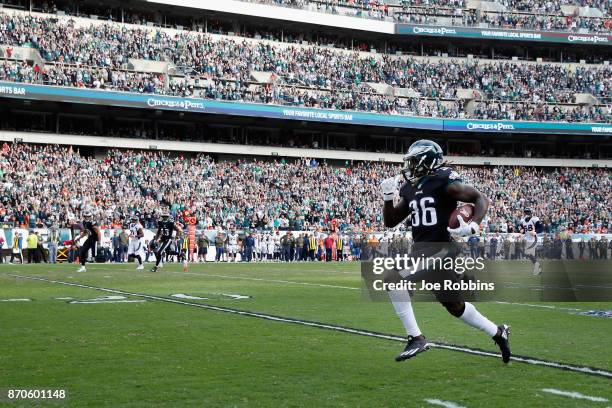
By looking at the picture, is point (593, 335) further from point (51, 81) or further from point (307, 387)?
point (51, 81)

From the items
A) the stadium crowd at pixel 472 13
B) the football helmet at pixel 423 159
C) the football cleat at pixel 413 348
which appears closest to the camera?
the football cleat at pixel 413 348

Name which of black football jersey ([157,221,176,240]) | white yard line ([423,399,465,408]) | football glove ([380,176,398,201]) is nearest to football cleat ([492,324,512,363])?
football glove ([380,176,398,201])

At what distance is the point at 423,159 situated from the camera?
8016 millimetres

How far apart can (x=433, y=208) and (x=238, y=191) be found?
1472 inches

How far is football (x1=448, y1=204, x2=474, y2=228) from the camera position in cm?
756

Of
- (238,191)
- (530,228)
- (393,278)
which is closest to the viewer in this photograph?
(393,278)

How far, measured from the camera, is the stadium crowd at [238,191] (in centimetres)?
3772

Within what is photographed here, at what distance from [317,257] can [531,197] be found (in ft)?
63.8

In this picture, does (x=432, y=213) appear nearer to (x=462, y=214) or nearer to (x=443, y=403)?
(x=462, y=214)

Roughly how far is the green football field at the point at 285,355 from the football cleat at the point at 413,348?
10cm

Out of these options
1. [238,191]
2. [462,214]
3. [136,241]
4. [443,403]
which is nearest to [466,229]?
[462,214]

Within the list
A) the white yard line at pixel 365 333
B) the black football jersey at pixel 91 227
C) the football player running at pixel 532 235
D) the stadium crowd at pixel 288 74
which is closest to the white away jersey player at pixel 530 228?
the football player running at pixel 532 235

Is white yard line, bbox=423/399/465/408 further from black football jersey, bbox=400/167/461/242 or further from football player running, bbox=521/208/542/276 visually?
football player running, bbox=521/208/542/276

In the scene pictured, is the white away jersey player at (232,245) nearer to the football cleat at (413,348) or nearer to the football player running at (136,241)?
the football player running at (136,241)
